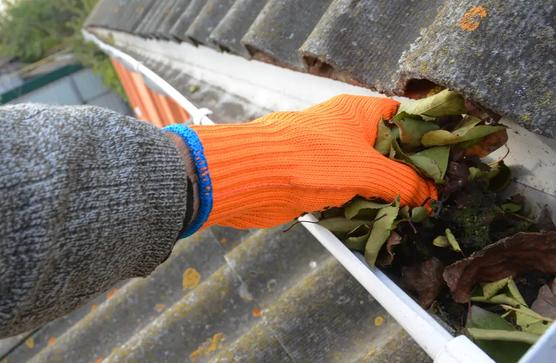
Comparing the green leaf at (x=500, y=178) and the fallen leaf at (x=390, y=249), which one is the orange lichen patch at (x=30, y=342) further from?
the green leaf at (x=500, y=178)

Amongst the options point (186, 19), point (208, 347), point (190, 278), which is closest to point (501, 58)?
point (208, 347)

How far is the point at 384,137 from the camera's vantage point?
107 cm

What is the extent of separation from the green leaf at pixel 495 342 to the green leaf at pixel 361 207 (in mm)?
262

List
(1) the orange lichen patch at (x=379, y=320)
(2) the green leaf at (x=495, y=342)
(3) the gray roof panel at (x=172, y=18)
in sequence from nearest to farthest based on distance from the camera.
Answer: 1. (2) the green leaf at (x=495, y=342)
2. (1) the orange lichen patch at (x=379, y=320)
3. (3) the gray roof panel at (x=172, y=18)

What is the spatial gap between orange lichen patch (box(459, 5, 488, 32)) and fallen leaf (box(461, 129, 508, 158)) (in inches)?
8.4

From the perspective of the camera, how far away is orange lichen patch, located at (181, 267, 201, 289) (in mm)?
1556

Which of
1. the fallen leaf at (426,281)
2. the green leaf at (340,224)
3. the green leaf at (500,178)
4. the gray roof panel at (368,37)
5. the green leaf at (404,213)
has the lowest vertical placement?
the fallen leaf at (426,281)

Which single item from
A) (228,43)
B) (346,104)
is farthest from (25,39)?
(346,104)

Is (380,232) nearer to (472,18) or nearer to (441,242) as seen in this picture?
(441,242)

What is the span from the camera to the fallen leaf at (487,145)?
883mm

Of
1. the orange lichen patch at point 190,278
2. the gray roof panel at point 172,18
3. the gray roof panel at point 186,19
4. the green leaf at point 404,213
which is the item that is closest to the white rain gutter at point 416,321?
the green leaf at point 404,213

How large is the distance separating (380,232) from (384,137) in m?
0.25

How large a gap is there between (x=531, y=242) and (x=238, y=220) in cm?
54

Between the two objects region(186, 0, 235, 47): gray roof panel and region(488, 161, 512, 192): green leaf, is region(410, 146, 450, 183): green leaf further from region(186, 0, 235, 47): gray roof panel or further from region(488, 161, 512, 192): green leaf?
region(186, 0, 235, 47): gray roof panel
